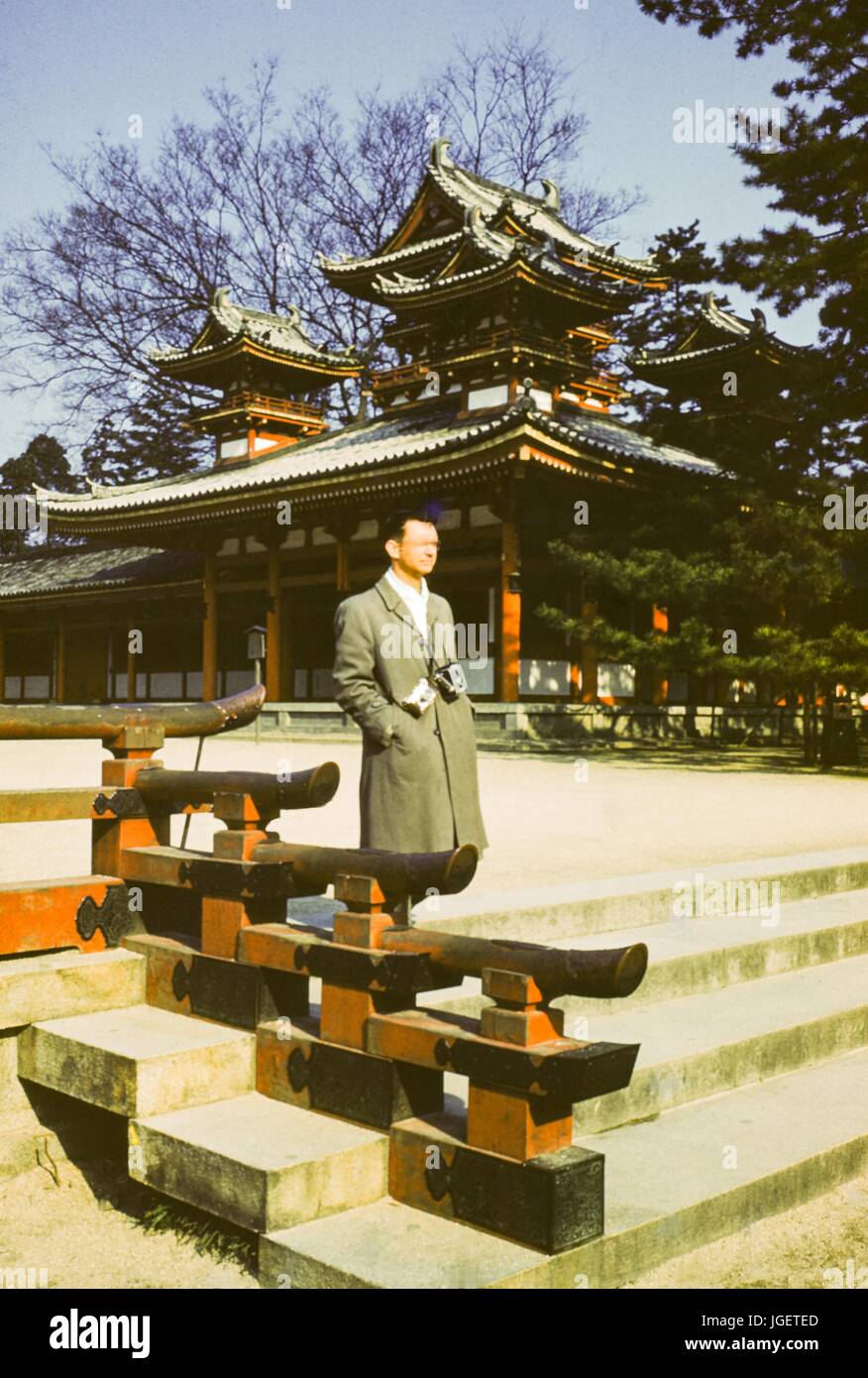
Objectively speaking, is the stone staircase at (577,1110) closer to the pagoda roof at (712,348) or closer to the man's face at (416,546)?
the man's face at (416,546)

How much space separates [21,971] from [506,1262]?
73.2 inches

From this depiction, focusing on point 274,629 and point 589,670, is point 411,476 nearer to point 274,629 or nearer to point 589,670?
point 589,670

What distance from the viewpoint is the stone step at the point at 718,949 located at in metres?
4.36

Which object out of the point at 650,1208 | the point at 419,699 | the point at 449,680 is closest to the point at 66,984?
the point at 419,699

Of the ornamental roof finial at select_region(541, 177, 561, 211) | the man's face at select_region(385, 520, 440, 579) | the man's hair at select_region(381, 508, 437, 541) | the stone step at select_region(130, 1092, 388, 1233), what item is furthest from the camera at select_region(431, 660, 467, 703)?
the ornamental roof finial at select_region(541, 177, 561, 211)

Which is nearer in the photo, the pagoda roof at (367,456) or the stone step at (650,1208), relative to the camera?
the stone step at (650,1208)

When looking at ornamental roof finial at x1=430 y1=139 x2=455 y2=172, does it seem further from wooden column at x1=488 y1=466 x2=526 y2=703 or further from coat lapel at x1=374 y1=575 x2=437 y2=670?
coat lapel at x1=374 y1=575 x2=437 y2=670

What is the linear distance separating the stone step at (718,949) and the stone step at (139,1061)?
2.39 feet

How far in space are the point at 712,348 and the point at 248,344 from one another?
9.80 metres

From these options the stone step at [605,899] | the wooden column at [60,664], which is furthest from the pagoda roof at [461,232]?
the stone step at [605,899]

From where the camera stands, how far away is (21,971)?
12.3 feet
